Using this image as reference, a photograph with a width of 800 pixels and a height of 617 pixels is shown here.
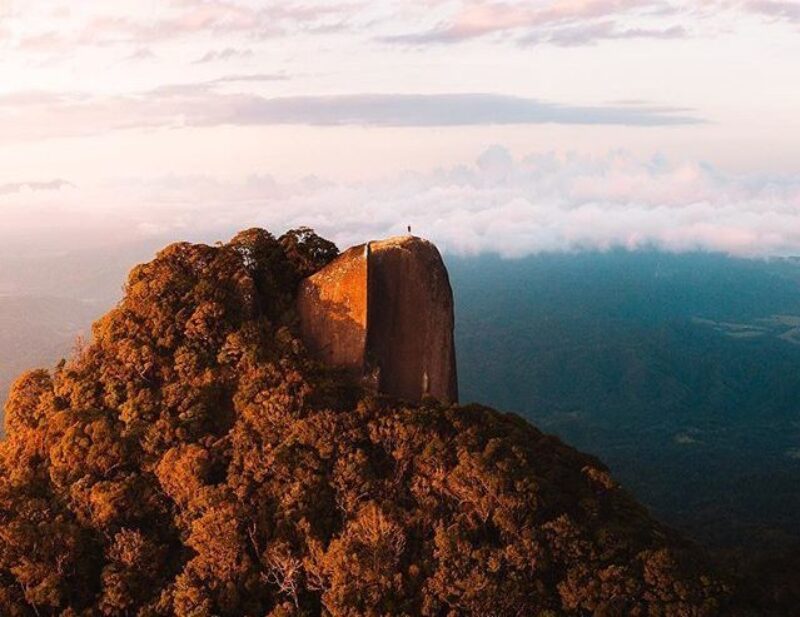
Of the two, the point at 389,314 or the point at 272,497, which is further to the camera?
the point at 389,314

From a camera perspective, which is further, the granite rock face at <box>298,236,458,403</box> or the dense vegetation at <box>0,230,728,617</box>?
the granite rock face at <box>298,236,458,403</box>

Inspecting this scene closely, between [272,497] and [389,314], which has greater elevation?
[389,314]

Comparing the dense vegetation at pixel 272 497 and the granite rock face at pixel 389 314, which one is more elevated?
the granite rock face at pixel 389 314

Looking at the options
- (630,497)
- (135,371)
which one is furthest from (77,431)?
(630,497)

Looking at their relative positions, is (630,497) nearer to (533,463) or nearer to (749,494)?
(533,463)

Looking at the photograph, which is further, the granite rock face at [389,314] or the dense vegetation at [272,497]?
the granite rock face at [389,314]
